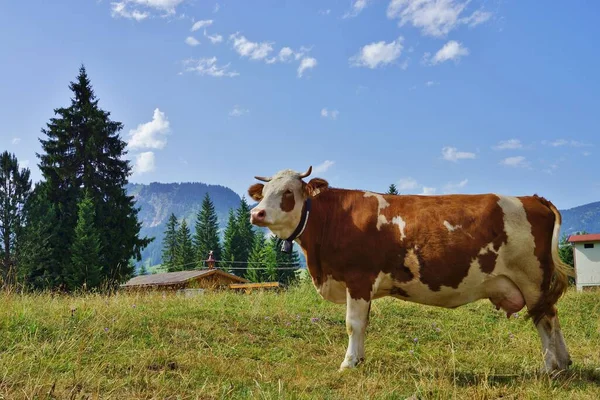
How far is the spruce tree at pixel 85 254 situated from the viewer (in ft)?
112

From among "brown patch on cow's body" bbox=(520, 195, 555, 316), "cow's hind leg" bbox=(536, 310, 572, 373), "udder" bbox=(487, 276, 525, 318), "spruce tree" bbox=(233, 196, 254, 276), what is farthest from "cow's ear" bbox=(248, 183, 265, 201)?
"spruce tree" bbox=(233, 196, 254, 276)

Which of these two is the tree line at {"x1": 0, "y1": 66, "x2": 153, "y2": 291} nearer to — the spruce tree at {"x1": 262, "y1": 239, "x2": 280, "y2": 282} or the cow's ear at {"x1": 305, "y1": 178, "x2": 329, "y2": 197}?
the cow's ear at {"x1": 305, "y1": 178, "x2": 329, "y2": 197}

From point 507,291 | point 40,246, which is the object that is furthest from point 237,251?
point 507,291

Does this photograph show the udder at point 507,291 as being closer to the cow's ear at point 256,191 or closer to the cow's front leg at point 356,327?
the cow's front leg at point 356,327

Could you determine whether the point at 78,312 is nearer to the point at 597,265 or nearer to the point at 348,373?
the point at 348,373

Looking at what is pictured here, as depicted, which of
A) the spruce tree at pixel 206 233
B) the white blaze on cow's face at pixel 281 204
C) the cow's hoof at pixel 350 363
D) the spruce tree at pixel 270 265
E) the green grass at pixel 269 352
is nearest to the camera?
the green grass at pixel 269 352

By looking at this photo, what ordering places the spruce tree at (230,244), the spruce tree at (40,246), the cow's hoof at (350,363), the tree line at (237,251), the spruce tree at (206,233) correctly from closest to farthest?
the cow's hoof at (350,363) < the spruce tree at (40,246) < the tree line at (237,251) < the spruce tree at (230,244) < the spruce tree at (206,233)

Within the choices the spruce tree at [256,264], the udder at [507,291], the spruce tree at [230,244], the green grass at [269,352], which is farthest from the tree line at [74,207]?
the spruce tree at [230,244]

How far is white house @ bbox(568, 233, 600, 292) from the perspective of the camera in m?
38.6

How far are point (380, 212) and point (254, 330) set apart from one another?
3.12 metres

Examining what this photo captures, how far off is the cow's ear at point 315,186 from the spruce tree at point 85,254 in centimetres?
3040

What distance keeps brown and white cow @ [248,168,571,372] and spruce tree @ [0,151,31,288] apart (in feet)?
130

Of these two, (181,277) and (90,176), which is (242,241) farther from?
(90,176)

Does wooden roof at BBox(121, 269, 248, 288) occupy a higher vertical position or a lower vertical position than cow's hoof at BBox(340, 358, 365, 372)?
lower
